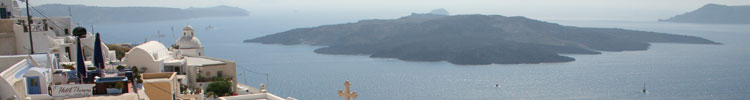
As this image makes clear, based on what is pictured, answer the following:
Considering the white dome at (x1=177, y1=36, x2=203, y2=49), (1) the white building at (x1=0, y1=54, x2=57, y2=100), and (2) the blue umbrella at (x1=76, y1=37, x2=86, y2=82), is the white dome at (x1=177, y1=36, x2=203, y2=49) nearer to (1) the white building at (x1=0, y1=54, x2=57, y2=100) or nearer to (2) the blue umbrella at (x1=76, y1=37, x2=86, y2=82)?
(1) the white building at (x1=0, y1=54, x2=57, y2=100)

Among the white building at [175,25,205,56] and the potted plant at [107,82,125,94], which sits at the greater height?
the white building at [175,25,205,56]

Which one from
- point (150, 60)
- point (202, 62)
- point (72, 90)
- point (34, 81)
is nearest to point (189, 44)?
point (202, 62)

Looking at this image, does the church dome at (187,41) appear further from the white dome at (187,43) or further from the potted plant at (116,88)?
the potted plant at (116,88)

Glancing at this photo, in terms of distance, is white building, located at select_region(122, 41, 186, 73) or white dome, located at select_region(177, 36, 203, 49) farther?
white dome, located at select_region(177, 36, 203, 49)

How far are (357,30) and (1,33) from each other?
130 meters

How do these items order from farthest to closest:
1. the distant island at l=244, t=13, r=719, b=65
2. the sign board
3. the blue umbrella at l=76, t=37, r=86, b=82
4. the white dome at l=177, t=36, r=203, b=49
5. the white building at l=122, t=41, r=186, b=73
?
the distant island at l=244, t=13, r=719, b=65
the white dome at l=177, t=36, r=203, b=49
the white building at l=122, t=41, r=186, b=73
the blue umbrella at l=76, t=37, r=86, b=82
the sign board

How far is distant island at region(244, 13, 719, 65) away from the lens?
334 ft

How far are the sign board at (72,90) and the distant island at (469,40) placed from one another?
278 ft

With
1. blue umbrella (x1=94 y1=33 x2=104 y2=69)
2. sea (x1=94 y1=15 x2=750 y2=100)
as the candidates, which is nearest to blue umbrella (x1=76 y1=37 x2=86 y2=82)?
blue umbrella (x1=94 y1=33 x2=104 y2=69)

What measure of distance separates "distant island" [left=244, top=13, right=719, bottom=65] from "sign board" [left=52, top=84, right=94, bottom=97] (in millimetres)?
84657

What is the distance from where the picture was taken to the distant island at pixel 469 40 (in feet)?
334

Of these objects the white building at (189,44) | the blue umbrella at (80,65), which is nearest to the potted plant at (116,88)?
the blue umbrella at (80,65)

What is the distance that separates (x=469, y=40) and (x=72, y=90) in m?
114

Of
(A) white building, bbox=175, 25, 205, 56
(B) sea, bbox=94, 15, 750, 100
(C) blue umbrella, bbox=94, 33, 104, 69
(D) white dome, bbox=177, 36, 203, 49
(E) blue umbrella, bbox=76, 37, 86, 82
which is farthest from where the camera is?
(B) sea, bbox=94, 15, 750, 100
